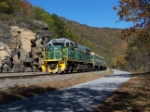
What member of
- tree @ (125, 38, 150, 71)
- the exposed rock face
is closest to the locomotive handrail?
the exposed rock face

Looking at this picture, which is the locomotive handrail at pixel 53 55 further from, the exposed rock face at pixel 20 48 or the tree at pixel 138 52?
the tree at pixel 138 52

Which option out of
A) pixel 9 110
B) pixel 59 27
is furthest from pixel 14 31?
pixel 59 27

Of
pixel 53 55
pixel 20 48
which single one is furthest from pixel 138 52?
pixel 53 55

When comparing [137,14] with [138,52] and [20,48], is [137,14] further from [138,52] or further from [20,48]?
[138,52]

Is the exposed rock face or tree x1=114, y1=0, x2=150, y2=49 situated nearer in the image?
tree x1=114, y1=0, x2=150, y2=49

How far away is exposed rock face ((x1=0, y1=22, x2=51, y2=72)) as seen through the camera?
96.3 ft

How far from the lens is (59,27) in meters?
77.7

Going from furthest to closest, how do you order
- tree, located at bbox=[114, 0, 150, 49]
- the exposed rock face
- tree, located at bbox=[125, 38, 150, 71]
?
tree, located at bbox=[125, 38, 150, 71] < the exposed rock face < tree, located at bbox=[114, 0, 150, 49]

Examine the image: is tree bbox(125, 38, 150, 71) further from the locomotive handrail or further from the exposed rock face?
the locomotive handrail

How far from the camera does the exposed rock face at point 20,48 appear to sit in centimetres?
2936

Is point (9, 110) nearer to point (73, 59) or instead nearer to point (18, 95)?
point (18, 95)

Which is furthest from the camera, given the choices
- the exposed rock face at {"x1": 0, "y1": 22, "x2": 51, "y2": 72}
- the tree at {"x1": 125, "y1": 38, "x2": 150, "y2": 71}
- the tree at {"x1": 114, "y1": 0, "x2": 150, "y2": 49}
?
the tree at {"x1": 125, "y1": 38, "x2": 150, "y2": 71}

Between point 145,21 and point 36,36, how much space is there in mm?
24052

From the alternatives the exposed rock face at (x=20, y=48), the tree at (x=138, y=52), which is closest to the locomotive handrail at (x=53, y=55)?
the exposed rock face at (x=20, y=48)
